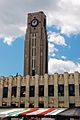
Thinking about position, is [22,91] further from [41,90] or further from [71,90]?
[71,90]

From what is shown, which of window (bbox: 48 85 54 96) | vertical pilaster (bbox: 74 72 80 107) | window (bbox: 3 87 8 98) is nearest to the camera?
vertical pilaster (bbox: 74 72 80 107)

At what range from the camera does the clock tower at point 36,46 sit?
301ft

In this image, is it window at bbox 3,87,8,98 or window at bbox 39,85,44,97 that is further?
window at bbox 3,87,8,98

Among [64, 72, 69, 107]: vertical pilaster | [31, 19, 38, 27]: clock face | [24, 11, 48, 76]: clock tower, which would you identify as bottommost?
[64, 72, 69, 107]: vertical pilaster

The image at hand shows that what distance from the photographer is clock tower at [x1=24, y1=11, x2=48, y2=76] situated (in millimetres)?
91688

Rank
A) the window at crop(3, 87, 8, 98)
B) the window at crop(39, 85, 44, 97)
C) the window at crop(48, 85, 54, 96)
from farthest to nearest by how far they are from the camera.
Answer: the window at crop(3, 87, 8, 98), the window at crop(39, 85, 44, 97), the window at crop(48, 85, 54, 96)

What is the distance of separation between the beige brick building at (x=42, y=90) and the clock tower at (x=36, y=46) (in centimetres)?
2285

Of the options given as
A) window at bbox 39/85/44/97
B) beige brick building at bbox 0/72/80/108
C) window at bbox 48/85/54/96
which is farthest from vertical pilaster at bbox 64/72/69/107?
window at bbox 39/85/44/97

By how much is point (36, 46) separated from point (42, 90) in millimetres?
33174

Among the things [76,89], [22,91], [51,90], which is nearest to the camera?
[76,89]

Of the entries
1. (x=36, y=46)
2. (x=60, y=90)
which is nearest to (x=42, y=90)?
(x=60, y=90)

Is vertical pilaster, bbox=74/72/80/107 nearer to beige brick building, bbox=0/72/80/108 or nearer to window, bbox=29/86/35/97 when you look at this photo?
beige brick building, bbox=0/72/80/108

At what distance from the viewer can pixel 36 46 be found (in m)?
95.2

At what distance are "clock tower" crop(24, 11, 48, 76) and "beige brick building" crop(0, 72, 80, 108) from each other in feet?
75.0
